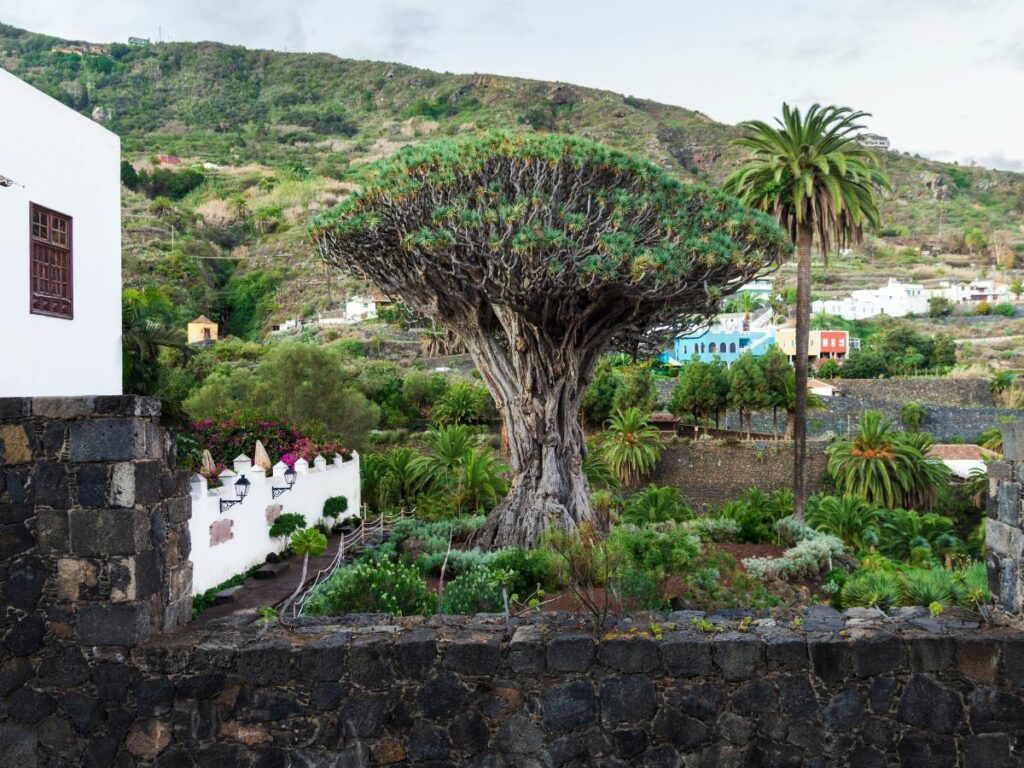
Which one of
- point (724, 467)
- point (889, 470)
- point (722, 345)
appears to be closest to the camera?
point (889, 470)

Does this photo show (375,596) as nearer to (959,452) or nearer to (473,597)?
(473,597)

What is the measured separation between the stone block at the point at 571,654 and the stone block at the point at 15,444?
9.65 ft

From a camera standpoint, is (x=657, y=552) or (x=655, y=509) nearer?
(x=657, y=552)

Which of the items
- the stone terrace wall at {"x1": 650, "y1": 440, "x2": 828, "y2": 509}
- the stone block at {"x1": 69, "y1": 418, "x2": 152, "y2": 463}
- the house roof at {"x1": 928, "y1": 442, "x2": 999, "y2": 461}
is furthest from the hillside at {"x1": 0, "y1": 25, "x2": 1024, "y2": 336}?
the stone block at {"x1": 69, "y1": 418, "x2": 152, "y2": 463}

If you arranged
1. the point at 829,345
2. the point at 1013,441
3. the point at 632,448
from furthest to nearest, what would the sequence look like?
the point at 829,345, the point at 632,448, the point at 1013,441

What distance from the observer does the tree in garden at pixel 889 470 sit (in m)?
24.3

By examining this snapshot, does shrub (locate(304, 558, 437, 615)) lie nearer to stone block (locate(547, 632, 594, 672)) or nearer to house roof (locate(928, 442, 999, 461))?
stone block (locate(547, 632, 594, 672))

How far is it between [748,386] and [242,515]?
22.7 metres

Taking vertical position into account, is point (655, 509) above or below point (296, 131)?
below

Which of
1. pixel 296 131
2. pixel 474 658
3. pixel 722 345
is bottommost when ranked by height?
pixel 474 658

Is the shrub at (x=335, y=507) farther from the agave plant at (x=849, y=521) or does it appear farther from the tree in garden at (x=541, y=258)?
the agave plant at (x=849, y=521)

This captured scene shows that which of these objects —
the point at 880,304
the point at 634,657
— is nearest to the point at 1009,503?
the point at 634,657

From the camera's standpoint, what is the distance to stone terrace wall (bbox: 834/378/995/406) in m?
43.0

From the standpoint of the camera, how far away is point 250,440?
15.0m
